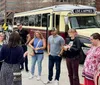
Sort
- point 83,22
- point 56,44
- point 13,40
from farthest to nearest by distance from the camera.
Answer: point 83,22 < point 56,44 < point 13,40

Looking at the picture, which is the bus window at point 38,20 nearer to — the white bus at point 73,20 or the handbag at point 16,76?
Answer: the white bus at point 73,20

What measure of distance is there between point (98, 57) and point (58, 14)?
1132cm

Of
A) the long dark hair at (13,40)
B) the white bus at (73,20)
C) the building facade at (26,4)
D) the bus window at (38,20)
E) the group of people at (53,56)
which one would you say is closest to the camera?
the group of people at (53,56)

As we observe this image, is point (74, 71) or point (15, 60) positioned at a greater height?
point (15, 60)

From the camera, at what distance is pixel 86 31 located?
1346 cm

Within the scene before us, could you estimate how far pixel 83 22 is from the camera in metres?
15.0

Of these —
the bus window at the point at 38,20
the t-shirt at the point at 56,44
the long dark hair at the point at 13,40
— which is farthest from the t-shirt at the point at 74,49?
the bus window at the point at 38,20

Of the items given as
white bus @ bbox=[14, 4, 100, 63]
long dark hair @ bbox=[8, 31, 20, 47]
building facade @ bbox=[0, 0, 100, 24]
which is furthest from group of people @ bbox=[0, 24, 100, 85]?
building facade @ bbox=[0, 0, 100, 24]

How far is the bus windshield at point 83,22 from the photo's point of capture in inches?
577

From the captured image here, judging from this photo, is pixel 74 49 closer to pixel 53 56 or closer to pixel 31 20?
pixel 53 56

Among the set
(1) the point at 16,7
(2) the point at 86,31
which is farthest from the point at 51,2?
(2) the point at 86,31

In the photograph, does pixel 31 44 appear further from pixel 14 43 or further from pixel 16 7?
pixel 16 7

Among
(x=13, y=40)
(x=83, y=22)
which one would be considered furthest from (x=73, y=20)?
(x=13, y=40)

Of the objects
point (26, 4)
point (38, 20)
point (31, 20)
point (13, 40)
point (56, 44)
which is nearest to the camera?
point (13, 40)
